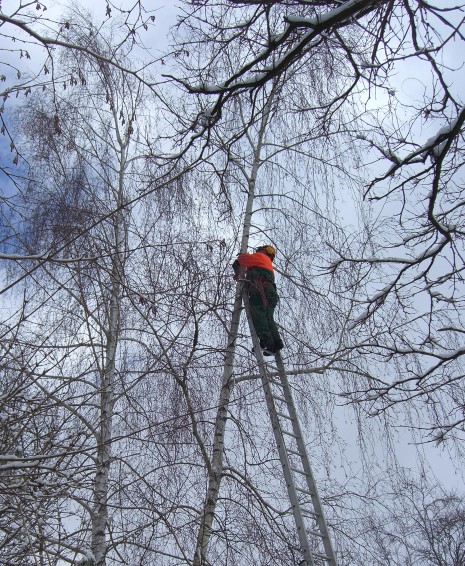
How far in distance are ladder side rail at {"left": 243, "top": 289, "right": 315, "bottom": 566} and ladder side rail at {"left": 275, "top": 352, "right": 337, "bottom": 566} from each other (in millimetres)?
211

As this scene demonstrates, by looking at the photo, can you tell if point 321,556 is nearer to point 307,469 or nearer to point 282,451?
point 307,469

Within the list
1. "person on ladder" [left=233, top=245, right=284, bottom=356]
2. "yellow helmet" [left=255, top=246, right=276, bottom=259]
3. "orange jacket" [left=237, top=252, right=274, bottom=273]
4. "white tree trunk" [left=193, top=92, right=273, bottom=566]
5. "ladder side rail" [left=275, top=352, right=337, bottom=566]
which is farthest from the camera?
"yellow helmet" [left=255, top=246, right=276, bottom=259]

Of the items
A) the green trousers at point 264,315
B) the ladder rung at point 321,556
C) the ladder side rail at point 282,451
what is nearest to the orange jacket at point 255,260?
the green trousers at point 264,315

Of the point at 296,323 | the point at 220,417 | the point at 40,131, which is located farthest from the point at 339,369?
the point at 40,131

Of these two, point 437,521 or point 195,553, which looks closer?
point 195,553

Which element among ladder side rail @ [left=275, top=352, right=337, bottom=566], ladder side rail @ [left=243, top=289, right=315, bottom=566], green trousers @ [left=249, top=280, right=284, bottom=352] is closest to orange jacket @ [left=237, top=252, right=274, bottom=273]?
green trousers @ [left=249, top=280, right=284, bottom=352]

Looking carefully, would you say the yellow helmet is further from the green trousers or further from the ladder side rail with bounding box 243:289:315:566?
the ladder side rail with bounding box 243:289:315:566

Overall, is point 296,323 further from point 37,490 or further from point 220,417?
point 37,490

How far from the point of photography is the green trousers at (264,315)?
548cm

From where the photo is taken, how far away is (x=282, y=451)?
4945mm

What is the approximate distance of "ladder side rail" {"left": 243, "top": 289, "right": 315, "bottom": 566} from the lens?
4617 millimetres

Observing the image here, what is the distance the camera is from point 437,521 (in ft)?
55.0

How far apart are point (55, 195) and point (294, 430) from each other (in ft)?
10.8

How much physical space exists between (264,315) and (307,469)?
1.30 metres
